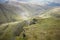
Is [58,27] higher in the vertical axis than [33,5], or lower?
higher

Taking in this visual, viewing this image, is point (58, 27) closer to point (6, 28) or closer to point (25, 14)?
point (6, 28)

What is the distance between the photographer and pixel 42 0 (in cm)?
2322

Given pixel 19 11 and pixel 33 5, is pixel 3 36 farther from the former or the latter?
pixel 33 5

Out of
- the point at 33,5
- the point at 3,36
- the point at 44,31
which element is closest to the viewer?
the point at 44,31

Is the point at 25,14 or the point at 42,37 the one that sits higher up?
the point at 42,37

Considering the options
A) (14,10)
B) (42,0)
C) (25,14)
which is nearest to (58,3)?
(42,0)

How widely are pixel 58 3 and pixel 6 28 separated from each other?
1029 cm

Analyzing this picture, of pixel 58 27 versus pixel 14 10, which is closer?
pixel 58 27

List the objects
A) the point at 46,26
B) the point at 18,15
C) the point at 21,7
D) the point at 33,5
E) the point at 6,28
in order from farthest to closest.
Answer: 1. the point at 33,5
2. the point at 21,7
3. the point at 18,15
4. the point at 6,28
5. the point at 46,26

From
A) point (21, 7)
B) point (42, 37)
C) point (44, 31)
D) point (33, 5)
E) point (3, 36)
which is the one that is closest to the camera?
point (42, 37)

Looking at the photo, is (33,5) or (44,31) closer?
(44,31)

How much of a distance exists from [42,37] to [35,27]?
1.30 metres

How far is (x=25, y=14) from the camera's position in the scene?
768 inches

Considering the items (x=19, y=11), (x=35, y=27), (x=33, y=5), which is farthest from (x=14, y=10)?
(x=35, y=27)
